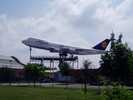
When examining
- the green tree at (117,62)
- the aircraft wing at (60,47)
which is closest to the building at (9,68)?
the aircraft wing at (60,47)

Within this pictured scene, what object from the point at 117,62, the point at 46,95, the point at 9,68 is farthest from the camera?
the point at 9,68

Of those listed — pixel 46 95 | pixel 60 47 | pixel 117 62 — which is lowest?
pixel 46 95

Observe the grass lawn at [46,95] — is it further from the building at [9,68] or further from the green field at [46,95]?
the building at [9,68]

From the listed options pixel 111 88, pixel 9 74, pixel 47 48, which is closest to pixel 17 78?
pixel 9 74

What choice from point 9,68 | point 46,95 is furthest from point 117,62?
point 9,68

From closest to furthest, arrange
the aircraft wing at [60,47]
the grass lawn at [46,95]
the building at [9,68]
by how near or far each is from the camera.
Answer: the grass lawn at [46,95], the building at [9,68], the aircraft wing at [60,47]

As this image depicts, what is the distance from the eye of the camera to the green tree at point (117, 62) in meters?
45.3

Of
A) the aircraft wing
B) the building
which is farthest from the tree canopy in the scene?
the aircraft wing

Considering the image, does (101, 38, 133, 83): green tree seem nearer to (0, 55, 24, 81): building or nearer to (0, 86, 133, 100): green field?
(0, 86, 133, 100): green field

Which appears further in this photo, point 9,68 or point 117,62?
point 9,68

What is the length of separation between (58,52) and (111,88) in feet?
431

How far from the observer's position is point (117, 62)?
4544cm

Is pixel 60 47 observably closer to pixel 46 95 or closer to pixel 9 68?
pixel 9 68

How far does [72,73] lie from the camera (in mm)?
113438
